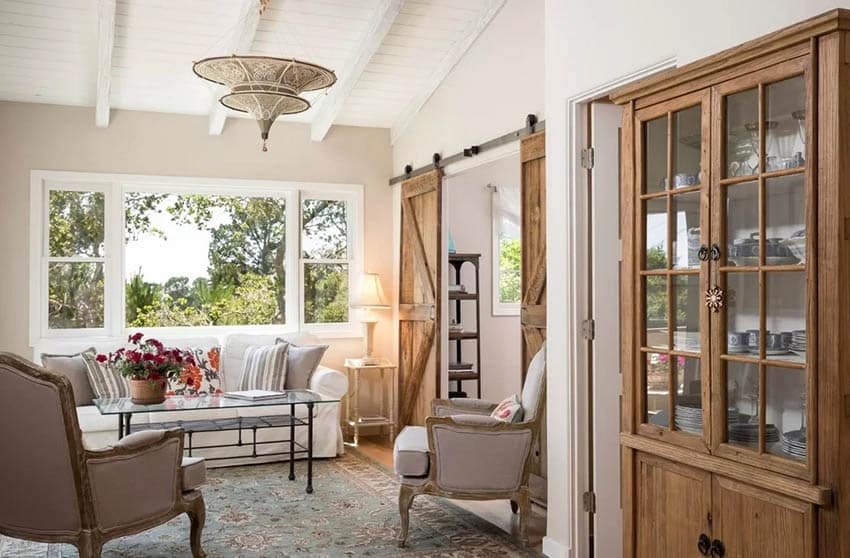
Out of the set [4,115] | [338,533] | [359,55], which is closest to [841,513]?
[338,533]

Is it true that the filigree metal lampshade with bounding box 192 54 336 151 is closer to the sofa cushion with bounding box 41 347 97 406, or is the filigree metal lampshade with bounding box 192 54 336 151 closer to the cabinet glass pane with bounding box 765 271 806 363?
the sofa cushion with bounding box 41 347 97 406

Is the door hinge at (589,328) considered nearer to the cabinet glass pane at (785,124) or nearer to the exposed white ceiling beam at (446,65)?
the cabinet glass pane at (785,124)

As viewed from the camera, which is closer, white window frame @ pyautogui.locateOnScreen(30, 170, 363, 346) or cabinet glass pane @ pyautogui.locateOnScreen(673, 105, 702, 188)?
cabinet glass pane @ pyautogui.locateOnScreen(673, 105, 702, 188)

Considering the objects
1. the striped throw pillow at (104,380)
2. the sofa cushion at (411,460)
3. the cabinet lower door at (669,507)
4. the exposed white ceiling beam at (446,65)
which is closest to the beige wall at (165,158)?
the exposed white ceiling beam at (446,65)

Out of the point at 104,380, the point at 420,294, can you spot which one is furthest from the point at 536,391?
the point at 104,380

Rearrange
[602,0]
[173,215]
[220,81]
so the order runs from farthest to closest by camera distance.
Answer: [173,215] < [220,81] < [602,0]

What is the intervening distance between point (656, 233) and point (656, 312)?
0.90 feet

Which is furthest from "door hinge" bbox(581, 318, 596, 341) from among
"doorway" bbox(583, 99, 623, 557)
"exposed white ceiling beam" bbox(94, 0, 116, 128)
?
"exposed white ceiling beam" bbox(94, 0, 116, 128)

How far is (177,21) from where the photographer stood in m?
5.80

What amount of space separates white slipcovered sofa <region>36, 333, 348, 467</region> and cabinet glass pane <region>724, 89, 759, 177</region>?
4.43 m

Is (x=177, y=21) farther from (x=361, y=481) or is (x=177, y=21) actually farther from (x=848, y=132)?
(x=848, y=132)

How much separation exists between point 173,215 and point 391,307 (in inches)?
82.4

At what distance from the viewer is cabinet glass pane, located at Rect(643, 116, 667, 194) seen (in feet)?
9.45

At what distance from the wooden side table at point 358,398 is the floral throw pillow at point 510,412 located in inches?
106
